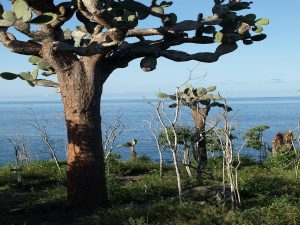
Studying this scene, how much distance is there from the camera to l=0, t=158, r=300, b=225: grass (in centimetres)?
752

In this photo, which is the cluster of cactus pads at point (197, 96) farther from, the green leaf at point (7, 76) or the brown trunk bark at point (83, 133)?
the brown trunk bark at point (83, 133)

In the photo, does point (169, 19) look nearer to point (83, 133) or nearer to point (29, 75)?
point (83, 133)

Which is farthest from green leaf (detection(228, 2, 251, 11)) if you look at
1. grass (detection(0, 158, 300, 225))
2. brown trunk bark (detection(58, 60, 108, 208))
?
grass (detection(0, 158, 300, 225))

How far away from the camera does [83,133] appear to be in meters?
9.02

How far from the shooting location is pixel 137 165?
619 inches

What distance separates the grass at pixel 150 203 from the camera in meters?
7.52

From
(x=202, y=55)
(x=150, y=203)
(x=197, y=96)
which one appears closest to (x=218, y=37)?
(x=202, y=55)

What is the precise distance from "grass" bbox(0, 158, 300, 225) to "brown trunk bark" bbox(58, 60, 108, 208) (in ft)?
1.23

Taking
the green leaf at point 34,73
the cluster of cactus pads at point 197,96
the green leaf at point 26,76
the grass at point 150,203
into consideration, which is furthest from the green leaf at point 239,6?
the cluster of cactus pads at point 197,96

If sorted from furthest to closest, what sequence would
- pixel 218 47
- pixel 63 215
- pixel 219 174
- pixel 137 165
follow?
pixel 137 165 < pixel 219 174 < pixel 218 47 < pixel 63 215

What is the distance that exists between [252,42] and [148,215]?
473 centimetres

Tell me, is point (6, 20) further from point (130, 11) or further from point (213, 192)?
point (213, 192)

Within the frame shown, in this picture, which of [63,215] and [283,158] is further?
[283,158]

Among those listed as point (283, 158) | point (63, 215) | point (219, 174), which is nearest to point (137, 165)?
point (219, 174)
